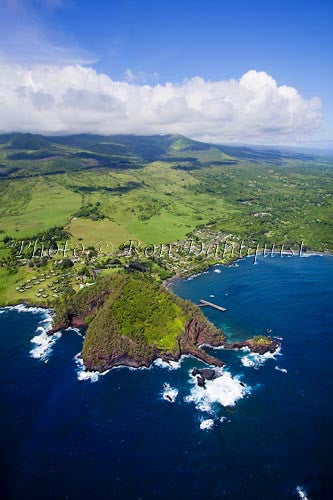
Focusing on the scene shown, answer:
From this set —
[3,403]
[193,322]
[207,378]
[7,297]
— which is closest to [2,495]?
[3,403]

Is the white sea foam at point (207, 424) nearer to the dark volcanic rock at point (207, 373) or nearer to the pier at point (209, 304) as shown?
the dark volcanic rock at point (207, 373)

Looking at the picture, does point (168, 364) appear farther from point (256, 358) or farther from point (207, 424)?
point (256, 358)

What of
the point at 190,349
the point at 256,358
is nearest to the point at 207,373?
the point at 190,349

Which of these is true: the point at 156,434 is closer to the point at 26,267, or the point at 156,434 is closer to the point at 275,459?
the point at 275,459

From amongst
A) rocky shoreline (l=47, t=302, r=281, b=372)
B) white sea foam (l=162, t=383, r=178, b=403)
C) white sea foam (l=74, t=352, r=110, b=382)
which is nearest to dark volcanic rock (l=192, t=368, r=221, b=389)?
rocky shoreline (l=47, t=302, r=281, b=372)

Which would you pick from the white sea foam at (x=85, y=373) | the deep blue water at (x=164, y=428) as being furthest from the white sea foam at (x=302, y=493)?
the white sea foam at (x=85, y=373)
